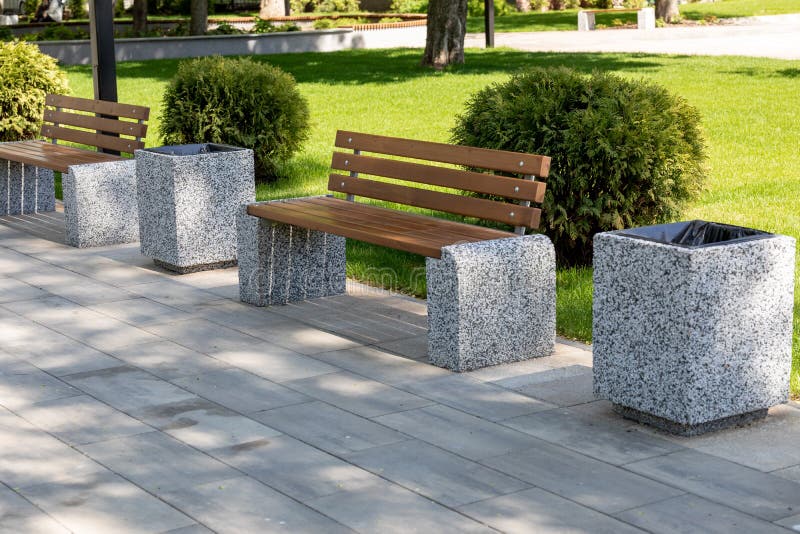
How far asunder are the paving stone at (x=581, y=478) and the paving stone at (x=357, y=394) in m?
0.82

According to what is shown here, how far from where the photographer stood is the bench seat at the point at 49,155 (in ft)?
31.9

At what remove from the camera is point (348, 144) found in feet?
26.2

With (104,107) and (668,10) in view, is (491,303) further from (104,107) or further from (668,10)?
(668,10)

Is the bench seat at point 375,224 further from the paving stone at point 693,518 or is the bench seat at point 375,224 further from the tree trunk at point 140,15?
the tree trunk at point 140,15

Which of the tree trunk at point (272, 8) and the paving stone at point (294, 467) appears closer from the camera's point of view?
the paving stone at point (294, 467)

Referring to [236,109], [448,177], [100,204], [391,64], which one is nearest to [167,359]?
[448,177]

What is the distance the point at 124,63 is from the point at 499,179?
77.8 feet

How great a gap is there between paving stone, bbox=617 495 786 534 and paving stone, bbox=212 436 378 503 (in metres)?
1.08

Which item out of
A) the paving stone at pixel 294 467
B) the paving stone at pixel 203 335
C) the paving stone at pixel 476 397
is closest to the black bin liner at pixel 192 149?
the paving stone at pixel 203 335

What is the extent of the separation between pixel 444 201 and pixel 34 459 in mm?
2947

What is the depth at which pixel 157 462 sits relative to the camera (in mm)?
4938

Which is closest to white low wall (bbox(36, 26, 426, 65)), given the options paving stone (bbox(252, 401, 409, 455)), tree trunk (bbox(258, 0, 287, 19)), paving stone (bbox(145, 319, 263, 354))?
tree trunk (bbox(258, 0, 287, 19))

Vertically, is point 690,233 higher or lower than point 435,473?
higher

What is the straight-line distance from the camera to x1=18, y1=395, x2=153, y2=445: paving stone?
529 cm
